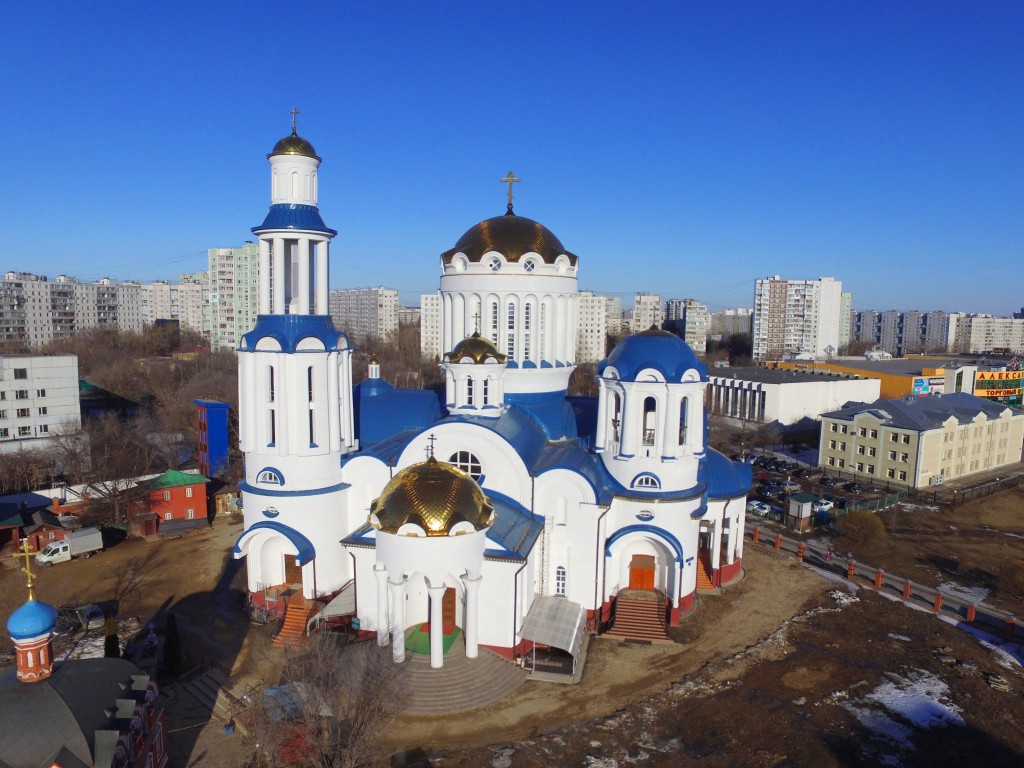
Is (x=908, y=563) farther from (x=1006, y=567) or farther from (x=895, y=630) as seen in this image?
(x=895, y=630)

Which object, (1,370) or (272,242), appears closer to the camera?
(272,242)

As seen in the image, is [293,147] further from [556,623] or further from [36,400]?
[36,400]

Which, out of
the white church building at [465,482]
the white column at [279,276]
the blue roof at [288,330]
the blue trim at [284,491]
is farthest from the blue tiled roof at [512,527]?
the white column at [279,276]

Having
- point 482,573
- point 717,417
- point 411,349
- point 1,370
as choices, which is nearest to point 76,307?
point 411,349

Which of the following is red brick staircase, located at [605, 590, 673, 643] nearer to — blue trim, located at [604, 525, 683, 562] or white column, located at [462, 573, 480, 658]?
blue trim, located at [604, 525, 683, 562]

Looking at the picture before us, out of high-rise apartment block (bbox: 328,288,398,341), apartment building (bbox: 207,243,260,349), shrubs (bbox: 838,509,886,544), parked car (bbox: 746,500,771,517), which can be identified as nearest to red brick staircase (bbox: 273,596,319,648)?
parked car (bbox: 746,500,771,517)
